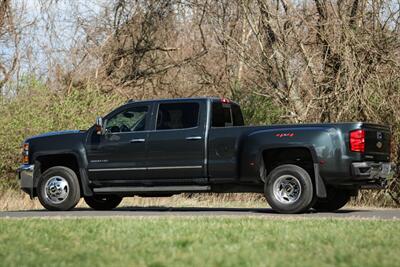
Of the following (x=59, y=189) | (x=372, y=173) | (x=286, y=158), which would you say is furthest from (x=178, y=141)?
(x=372, y=173)

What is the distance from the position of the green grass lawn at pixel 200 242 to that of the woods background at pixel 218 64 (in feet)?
27.5

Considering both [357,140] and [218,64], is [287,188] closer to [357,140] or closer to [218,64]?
[357,140]

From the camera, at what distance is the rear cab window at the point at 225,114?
14.5m

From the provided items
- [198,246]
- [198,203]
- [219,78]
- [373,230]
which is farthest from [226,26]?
[198,246]

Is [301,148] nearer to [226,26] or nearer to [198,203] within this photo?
[198,203]

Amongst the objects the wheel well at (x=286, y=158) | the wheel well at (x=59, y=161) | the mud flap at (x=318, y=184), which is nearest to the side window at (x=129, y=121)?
the wheel well at (x=59, y=161)

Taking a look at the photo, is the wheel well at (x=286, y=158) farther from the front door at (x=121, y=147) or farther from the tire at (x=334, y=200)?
the front door at (x=121, y=147)

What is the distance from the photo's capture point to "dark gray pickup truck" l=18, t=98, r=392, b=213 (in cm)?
1315

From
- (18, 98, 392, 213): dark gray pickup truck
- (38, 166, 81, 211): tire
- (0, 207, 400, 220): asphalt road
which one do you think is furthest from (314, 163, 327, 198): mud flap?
(38, 166, 81, 211): tire

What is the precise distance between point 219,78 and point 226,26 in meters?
2.12

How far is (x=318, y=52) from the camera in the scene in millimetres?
19984

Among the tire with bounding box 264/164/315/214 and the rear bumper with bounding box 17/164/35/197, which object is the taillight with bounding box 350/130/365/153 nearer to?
the tire with bounding box 264/164/315/214

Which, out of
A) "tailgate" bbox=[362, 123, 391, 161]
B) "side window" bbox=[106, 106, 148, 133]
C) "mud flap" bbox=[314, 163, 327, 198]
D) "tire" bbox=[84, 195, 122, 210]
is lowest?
"tire" bbox=[84, 195, 122, 210]

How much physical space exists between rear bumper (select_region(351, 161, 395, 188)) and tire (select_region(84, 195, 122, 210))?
205 inches
